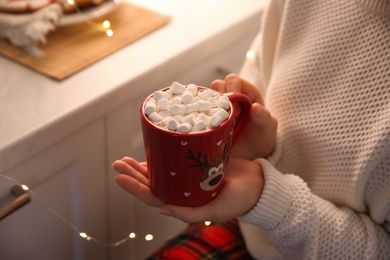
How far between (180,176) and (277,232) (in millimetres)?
175

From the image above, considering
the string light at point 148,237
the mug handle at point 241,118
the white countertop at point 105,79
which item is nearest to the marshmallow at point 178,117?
the mug handle at point 241,118

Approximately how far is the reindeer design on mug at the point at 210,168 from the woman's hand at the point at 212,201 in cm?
3

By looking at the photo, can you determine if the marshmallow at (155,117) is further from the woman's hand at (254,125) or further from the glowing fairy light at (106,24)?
the glowing fairy light at (106,24)

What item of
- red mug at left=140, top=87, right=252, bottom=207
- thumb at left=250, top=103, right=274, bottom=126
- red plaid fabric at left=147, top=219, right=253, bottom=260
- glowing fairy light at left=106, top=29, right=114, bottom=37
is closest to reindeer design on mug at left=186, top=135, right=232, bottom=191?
red mug at left=140, top=87, right=252, bottom=207

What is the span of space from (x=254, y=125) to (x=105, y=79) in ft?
0.75

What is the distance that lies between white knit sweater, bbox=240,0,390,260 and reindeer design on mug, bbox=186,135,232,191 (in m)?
0.08

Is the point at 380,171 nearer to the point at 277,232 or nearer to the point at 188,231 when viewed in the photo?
the point at 277,232

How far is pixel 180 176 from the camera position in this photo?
50cm

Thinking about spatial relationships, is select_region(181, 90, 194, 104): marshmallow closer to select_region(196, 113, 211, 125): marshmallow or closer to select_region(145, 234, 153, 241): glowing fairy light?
select_region(196, 113, 211, 125): marshmallow

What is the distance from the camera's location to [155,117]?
0.47 m

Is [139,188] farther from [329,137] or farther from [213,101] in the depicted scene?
[329,137]

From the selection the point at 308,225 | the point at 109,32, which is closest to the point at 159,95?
the point at 308,225

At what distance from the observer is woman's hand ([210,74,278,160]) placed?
24.7 inches

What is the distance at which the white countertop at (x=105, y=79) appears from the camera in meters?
0.64
